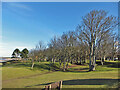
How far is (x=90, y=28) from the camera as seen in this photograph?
3136 cm

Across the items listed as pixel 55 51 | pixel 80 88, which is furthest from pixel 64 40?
pixel 80 88

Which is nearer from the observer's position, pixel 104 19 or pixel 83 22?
pixel 104 19

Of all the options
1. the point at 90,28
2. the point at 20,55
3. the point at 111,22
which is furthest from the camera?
the point at 20,55

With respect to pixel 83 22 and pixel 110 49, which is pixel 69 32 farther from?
pixel 110 49

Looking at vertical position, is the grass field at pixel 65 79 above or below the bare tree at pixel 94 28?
below

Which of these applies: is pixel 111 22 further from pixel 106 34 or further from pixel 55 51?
pixel 55 51

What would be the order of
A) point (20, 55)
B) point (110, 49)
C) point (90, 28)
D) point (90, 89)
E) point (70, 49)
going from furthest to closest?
point (20, 55) → point (110, 49) → point (70, 49) → point (90, 28) → point (90, 89)

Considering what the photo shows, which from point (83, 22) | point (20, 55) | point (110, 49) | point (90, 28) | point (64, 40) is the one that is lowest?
point (20, 55)

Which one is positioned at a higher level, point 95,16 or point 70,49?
point 95,16

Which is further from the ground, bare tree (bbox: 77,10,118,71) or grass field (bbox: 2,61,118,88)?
bare tree (bbox: 77,10,118,71)

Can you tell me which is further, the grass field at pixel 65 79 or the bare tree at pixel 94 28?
the bare tree at pixel 94 28

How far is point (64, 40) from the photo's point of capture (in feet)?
124

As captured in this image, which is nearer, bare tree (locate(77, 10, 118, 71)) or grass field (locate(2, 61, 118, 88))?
grass field (locate(2, 61, 118, 88))

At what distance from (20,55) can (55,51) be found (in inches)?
1950
